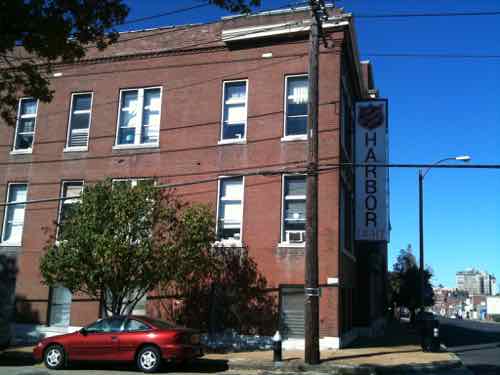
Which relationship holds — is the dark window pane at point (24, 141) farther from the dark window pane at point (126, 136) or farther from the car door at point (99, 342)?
the car door at point (99, 342)

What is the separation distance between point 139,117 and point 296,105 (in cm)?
627

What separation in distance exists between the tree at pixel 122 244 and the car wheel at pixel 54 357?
2.04 metres

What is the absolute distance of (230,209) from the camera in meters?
20.2

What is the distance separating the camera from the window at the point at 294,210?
19.3m

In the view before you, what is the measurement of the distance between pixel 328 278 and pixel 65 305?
10179 millimetres

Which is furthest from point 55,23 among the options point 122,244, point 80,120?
point 80,120

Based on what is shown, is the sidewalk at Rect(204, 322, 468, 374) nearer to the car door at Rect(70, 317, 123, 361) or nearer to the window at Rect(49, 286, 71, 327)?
the car door at Rect(70, 317, 123, 361)

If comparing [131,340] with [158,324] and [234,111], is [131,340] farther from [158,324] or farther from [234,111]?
[234,111]

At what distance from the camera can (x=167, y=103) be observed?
71.5 ft

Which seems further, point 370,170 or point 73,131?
point 73,131

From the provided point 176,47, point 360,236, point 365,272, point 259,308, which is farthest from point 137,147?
point 365,272

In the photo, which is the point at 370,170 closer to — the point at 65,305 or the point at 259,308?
the point at 259,308

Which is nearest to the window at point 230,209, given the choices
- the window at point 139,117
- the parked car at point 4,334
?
the window at point 139,117

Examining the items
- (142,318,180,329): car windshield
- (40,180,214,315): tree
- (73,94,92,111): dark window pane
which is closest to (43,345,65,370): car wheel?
(40,180,214,315): tree
